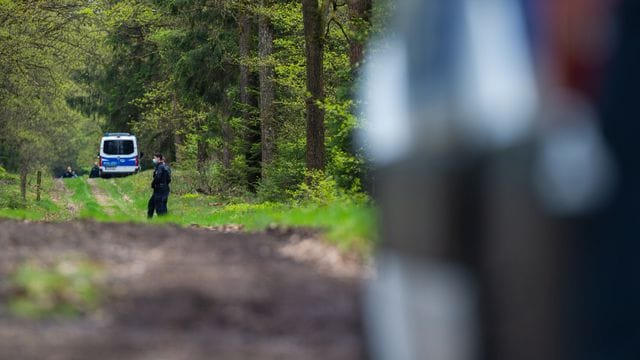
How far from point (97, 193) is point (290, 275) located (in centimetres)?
4893

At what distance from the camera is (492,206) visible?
2490 millimetres

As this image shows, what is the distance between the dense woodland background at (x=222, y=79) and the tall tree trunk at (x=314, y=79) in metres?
0.02

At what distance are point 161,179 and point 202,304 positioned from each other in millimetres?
19688

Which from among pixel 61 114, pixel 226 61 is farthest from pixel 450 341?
pixel 61 114

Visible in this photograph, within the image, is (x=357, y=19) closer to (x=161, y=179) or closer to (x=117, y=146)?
(x=161, y=179)

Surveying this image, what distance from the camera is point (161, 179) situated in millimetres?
26297

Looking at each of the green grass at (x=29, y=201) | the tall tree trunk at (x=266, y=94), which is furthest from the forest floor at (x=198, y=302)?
the tall tree trunk at (x=266, y=94)

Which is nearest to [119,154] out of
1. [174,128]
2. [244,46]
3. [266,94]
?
[174,128]

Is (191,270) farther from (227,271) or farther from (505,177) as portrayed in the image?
(505,177)

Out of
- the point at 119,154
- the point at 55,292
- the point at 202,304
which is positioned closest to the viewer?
the point at 202,304

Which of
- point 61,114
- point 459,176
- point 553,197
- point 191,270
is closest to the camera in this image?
point 553,197

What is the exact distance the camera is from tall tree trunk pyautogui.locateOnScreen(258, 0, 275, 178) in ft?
104

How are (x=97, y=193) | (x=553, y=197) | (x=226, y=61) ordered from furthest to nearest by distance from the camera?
(x=97, y=193), (x=226, y=61), (x=553, y=197)

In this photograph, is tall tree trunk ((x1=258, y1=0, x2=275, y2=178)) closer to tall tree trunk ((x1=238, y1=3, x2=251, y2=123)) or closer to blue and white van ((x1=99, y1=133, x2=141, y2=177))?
tall tree trunk ((x1=238, y1=3, x2=251, y2=123))
